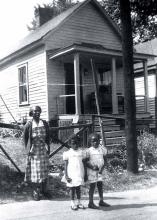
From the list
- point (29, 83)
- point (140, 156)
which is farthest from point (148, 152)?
point (29, 83)

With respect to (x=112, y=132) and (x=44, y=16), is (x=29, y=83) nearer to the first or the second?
(x=112, y=132)

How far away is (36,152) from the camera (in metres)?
6.59

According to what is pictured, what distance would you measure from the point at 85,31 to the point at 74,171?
12.5 m

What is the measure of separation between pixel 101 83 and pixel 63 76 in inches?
119

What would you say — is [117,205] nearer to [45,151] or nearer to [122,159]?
[45,151]

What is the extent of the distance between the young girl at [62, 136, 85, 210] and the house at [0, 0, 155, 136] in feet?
24.8

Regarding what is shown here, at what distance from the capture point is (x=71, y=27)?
16922mm

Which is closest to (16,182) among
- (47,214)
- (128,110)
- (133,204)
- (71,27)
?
(47,214)

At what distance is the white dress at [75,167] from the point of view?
5.90m

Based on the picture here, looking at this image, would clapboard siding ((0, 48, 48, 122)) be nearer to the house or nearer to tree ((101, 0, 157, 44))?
the house

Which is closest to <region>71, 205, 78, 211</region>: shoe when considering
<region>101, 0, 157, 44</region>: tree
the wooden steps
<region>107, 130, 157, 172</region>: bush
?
<region>107, 130, 157, 172</region>: bush

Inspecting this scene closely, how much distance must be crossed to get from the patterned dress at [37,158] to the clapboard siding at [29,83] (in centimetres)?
867

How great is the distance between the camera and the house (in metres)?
15.0

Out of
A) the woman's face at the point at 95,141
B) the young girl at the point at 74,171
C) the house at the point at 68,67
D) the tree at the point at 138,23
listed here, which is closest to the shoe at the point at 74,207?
the young girl at the point at 74,171
